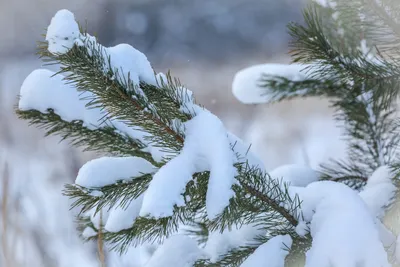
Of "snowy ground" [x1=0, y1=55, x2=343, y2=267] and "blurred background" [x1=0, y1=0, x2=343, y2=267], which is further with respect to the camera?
"blurred background" [x1=0, y1=0, x2=343, y2=267]

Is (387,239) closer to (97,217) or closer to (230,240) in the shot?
(230,240)

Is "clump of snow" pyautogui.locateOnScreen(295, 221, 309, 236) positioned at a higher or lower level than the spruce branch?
lower

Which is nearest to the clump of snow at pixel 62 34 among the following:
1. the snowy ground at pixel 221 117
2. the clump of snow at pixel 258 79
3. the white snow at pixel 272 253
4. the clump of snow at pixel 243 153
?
the clump of snow at pixel 243 153

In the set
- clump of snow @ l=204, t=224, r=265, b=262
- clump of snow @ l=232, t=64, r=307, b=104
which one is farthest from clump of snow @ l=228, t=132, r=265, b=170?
clump of snow @ l=232, t=64, r=307, b=104

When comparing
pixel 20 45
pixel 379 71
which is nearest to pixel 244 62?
pixel 20 45

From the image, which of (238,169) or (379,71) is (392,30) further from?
(238,169)

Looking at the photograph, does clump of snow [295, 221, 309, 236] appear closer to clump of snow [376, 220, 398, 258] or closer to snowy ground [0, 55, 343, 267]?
clump of snow [376, 220, 398, 258]

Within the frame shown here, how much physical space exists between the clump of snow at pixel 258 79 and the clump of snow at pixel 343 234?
0.43m

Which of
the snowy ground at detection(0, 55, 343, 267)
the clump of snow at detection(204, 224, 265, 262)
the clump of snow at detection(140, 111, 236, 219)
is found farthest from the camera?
the snowy ground at detection(0, 55, 343, 267)

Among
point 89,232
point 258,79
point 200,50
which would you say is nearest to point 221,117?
point 200,50

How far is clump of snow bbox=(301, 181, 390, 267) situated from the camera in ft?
1.98

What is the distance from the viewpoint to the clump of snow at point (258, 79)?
1.10 m

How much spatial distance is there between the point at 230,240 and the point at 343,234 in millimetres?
216

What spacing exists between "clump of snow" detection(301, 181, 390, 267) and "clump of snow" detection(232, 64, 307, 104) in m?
0.43
